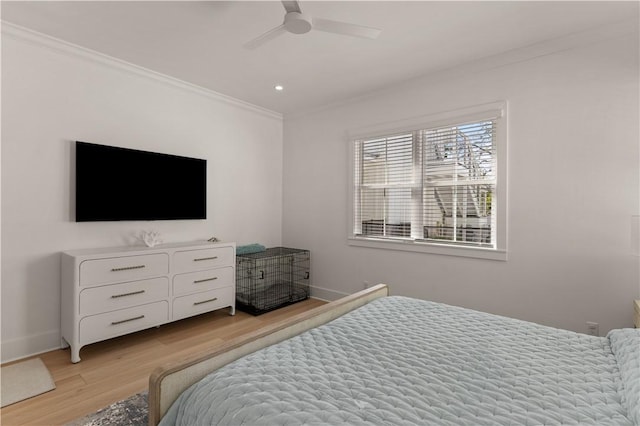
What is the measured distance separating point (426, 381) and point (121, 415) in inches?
69.0

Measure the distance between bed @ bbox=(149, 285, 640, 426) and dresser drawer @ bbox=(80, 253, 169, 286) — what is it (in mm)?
1816

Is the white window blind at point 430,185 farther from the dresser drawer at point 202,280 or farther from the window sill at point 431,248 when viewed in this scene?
the dresser drawer at point 202,280

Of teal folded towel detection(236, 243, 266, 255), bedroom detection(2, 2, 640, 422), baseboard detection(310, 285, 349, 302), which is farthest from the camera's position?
baseboard detection(310, 285, 349, 302)

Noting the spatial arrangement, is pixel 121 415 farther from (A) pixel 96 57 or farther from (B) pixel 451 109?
(B) pixel 451 109

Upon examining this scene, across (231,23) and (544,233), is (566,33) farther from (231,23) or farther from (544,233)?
(231,23)

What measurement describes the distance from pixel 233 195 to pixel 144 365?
217cm

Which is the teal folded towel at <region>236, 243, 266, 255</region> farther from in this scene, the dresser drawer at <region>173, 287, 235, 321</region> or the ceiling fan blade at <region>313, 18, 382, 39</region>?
the ceiling fan blade at <region>313, 18, 382, 39</region>

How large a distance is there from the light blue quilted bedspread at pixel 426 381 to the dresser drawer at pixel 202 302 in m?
1.97

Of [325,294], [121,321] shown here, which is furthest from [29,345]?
[325,294]

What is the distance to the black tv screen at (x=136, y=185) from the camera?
2.84m

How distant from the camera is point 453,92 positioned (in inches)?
126

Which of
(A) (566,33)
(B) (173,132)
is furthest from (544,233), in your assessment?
(B) (173,132)

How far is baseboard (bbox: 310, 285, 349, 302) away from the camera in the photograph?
163 inches

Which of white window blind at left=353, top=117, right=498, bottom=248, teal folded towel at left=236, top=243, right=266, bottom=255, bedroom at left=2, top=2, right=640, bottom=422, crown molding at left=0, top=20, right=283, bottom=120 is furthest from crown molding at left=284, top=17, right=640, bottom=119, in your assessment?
teal folded towel at left=236, top=243, right=266, bottom=255
